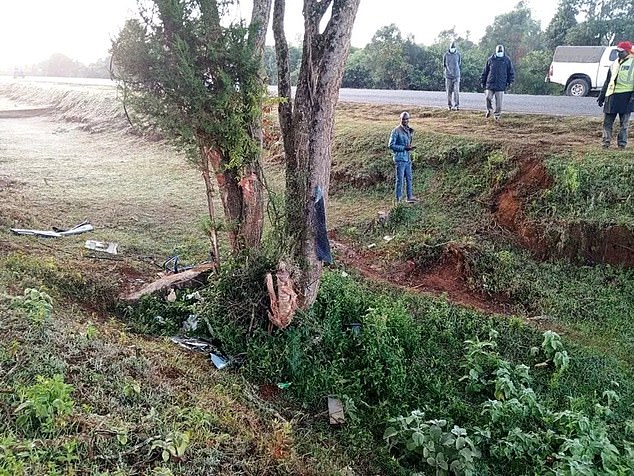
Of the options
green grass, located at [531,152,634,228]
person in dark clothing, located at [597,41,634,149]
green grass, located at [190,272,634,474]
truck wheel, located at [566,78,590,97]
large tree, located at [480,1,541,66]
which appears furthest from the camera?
large tree, located at [480,1,541,66]

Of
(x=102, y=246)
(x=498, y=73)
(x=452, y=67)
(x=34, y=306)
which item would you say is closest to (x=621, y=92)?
(x=498, y=73)

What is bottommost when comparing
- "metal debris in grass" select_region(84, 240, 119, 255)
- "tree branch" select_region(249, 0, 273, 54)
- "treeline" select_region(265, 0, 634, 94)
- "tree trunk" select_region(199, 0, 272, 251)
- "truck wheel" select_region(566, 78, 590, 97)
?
"metal debris in grass" select_region(84, 240, 119, 255)

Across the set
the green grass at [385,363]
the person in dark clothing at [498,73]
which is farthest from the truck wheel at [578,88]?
the green grass at [385,363]

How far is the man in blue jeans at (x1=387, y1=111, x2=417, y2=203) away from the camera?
27.9 feet

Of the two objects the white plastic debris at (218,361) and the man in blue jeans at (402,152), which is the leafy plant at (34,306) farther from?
the man in blue jeans at (402,152)

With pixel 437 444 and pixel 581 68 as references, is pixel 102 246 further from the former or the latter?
pixel 581 68

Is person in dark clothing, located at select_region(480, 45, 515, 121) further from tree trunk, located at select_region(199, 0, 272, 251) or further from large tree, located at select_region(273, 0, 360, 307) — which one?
tree trunk, located at select_region(199, 0, 272, 251)

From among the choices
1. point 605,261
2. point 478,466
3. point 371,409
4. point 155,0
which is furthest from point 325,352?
point 605,261

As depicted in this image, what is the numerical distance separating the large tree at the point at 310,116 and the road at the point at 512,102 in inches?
291

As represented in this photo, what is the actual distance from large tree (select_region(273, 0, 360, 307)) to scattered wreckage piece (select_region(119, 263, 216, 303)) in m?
1.06

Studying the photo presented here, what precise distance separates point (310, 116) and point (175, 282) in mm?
2358

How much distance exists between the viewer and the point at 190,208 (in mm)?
9352

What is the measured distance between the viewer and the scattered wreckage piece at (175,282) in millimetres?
5355

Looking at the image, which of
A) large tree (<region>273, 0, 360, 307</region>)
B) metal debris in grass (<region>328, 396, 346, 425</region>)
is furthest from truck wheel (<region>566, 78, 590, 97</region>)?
metal debris in grass (<region>328, 396, 346, 425</region>)
